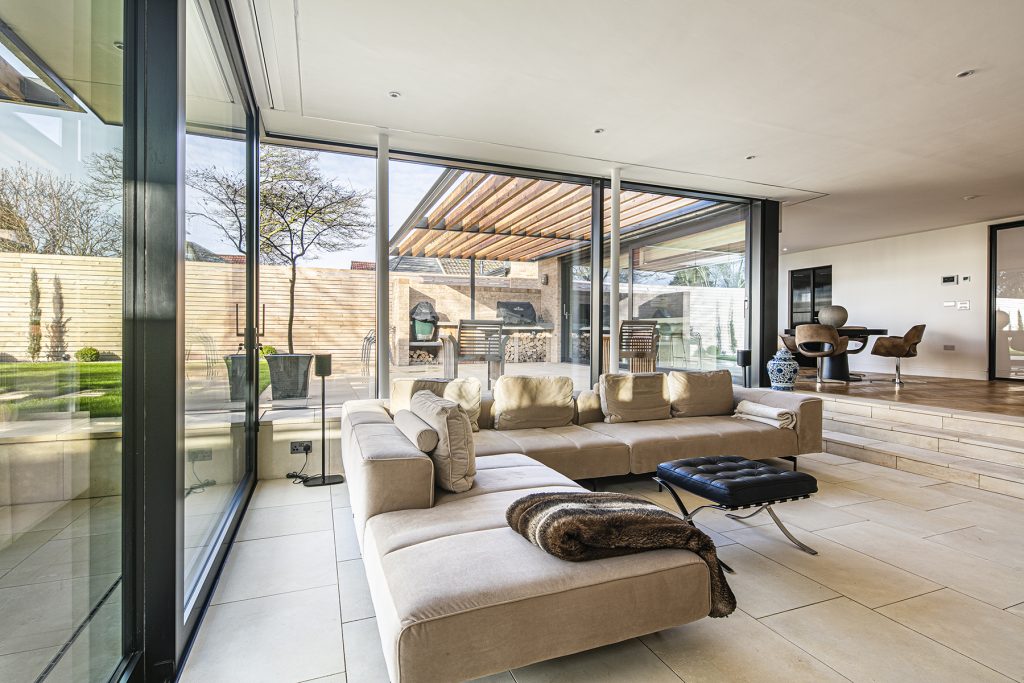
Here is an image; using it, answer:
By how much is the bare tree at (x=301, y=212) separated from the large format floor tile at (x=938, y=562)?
4.07 m

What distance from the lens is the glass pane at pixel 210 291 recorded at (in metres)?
2.01

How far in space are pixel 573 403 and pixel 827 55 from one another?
278 centimetres

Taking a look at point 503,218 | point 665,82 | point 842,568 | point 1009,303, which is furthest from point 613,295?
point 1009,303

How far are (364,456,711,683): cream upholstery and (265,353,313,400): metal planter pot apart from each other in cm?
254

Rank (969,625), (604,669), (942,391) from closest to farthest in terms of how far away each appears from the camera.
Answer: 1. (604,669)
2. (969,625)
3. (942,391)

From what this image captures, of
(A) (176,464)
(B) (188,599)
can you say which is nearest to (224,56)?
(A) (176,464)

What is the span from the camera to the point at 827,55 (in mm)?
3035

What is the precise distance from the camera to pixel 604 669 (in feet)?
5.72

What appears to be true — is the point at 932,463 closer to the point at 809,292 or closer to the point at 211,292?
the point at 211,292

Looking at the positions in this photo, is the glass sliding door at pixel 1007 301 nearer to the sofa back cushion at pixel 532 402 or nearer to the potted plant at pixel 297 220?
the sofa back cushion at pixel 532 402

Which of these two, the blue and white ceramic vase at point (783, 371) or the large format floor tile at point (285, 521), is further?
the blue and white ceramic vase at point (783, 371)

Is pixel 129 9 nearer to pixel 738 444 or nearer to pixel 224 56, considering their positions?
pixel 224 56

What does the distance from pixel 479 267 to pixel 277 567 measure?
10.4 ft

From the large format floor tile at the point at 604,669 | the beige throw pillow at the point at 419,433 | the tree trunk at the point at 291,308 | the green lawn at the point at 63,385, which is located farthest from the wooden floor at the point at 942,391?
the green lawn at the point at 63,385
